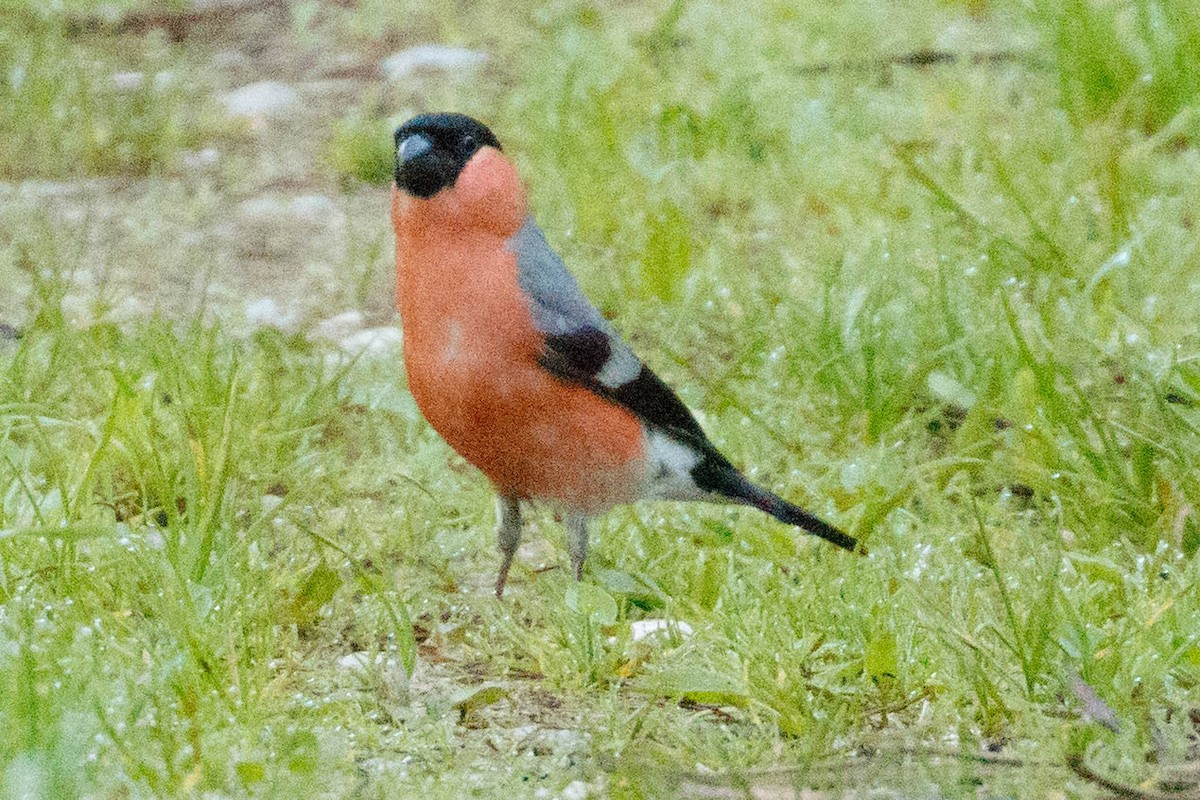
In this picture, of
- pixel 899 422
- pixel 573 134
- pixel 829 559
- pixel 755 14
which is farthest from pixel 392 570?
pixel 755 14

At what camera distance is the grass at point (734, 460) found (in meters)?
2.59

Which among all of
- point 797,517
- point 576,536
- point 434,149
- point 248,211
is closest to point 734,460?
point 797,517

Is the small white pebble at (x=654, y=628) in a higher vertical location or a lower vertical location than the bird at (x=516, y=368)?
lower

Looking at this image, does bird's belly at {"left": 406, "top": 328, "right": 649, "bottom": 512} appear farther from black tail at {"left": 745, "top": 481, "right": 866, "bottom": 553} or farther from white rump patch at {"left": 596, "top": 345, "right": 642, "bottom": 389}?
black tail at {"left": 745, "top": 481, "right": 866, "bottom": 553}

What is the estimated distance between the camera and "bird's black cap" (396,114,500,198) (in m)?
3.24

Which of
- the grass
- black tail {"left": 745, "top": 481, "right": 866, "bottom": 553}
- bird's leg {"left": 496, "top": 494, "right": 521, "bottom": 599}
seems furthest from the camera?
bird's leg {"left": 496, "top": 494, "right": 521, "bottom": 599}

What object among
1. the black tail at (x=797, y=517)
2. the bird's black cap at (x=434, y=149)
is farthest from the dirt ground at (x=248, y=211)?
the black tail at (x=797, y=517)

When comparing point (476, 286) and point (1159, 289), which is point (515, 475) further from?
point (1159, 289)

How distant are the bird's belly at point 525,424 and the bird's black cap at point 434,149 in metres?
0.30

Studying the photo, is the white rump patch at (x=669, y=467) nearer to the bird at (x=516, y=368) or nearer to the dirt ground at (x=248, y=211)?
the bird at (x=516, y=368)

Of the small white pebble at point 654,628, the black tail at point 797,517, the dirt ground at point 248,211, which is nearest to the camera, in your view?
the small white pebble at point 654,628

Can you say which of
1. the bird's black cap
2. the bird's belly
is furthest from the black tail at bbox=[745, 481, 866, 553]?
the bird's black cap

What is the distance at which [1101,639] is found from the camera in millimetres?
2740

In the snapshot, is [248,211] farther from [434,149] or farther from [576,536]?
[576,536]
